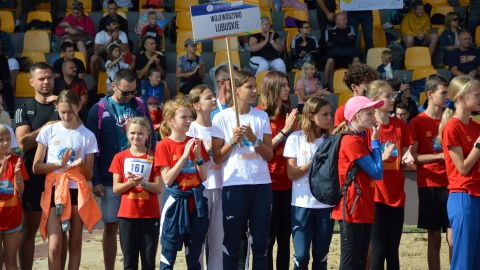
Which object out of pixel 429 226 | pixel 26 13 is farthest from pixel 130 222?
pixel 26 13

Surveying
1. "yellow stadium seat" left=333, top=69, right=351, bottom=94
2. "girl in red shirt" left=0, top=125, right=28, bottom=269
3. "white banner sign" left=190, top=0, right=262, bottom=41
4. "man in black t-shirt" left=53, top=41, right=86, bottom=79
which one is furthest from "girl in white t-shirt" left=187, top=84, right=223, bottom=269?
"yellow stadium seat" left=333, top=69, right=351, bottom=94

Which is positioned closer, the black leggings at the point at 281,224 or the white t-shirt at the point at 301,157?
the white t-shirt at the point at 301,157

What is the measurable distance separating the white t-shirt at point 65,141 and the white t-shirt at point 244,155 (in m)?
1.16

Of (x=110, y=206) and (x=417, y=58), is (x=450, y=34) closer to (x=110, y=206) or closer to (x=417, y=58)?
(x=417, y=58)

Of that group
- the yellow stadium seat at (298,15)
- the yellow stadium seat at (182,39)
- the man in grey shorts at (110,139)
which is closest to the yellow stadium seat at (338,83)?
the yellow stadium seat at (298,15)

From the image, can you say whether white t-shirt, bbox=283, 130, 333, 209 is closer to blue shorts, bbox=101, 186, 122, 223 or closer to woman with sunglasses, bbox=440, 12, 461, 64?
blue shorts, bbox=101, 186, 122, 223

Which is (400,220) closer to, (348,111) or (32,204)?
(348,111)

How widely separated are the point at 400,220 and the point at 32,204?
326 cm

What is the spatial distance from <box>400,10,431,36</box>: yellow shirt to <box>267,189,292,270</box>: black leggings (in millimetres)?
9160

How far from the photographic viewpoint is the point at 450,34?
16391 mm

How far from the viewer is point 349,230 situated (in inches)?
285

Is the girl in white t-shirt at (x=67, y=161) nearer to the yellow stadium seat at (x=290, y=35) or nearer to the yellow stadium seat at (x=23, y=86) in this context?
the yellow stadium seat at (x=23, y=86)

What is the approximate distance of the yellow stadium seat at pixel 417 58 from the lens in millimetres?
16234

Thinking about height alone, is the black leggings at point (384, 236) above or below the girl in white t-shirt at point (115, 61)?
below
